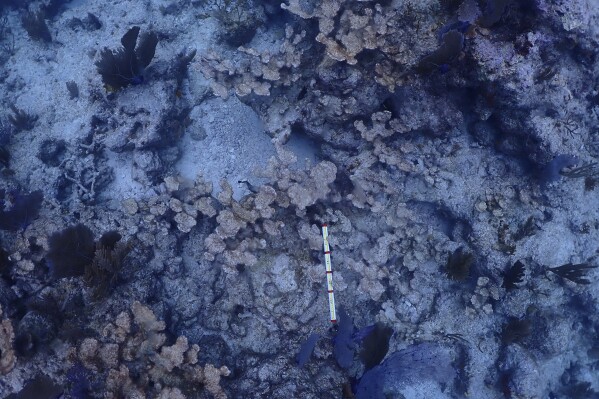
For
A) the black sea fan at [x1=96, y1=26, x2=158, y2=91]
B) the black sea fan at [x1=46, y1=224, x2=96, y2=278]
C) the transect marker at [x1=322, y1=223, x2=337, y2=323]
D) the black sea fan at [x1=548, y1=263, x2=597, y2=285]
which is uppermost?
the black sea fan at [x1=96, y1=26, x2=158, y2=91]

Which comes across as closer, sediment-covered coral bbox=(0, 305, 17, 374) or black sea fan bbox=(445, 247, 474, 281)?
sediment-covered coral bbox=(0, 305, 17, 374)

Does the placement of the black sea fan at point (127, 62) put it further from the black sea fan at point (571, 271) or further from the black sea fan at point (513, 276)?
the black sea fan at point (571, 271)

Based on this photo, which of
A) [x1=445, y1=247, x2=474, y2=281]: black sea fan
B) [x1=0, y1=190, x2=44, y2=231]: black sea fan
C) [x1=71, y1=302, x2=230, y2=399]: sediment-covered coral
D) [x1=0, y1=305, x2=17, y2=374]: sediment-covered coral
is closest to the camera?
[x1=0, y1=305, x2=17, y2=374]: sediment-covered coral

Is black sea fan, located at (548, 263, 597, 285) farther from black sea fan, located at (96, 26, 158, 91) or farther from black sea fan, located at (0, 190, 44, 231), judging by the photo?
black sea fan, located at (0, 190, 44, 231)

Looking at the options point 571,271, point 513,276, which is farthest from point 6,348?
point 571,271

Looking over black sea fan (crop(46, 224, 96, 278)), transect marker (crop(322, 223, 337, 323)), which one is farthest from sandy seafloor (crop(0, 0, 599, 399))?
transect marker (crop(322, 223, 337, 323))

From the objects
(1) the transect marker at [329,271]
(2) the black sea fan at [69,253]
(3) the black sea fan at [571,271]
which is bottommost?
(1) the transect marker at [329,271]

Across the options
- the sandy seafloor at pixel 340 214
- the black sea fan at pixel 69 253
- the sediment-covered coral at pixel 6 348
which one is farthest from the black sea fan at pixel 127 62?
the sediment-covered coral at pixel 6 348

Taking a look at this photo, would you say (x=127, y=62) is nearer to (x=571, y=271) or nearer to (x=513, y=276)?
(x=513, y=276)
